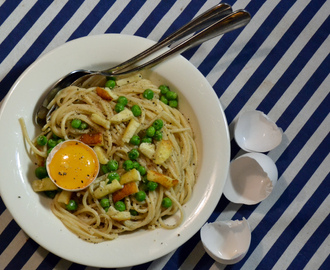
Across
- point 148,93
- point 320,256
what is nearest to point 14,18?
point 148,93

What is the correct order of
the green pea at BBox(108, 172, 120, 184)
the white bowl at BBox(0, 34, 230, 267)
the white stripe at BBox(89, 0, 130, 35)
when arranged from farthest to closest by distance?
the white stripe at BBox(89, 0, 130, 35) → the green pea at BBox(108, 172, 120, 184) → the white bowl at BBox(0, 34, 230, 267)

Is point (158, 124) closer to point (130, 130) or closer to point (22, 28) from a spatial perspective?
point (130, 130)

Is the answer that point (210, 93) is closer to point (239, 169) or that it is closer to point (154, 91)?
point (154, 91)

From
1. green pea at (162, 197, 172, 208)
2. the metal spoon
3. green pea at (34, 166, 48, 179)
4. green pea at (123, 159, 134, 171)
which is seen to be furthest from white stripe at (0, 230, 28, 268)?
green pea at (162, 197, 172, 208)

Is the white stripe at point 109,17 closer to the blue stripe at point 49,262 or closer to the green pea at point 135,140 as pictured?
the green pea at point 135,140

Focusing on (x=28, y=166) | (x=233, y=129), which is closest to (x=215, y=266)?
(x=233, y=129)

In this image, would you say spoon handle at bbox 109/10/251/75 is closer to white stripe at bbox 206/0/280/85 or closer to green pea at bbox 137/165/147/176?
white stripe at bbox 206/0/280/85
